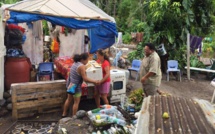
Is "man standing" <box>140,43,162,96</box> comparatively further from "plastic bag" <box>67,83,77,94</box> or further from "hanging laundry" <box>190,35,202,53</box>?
"hanging laundry" <box>190,35,202,53</box>

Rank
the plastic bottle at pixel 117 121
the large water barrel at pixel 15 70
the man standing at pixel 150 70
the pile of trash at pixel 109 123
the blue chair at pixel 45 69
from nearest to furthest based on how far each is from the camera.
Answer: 1. the pile of trash at pixel 109 123
2. the plastic bottle at pixel 117 121
3. the man standing at pixel 150 70
4. the large water barrel at pixel 15 70
5. the blue chair at pixel 45 69

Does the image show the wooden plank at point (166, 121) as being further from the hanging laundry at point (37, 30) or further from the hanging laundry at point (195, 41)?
the hanging laundry at point (195, 41)

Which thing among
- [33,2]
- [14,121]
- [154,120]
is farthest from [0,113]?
[154,120]

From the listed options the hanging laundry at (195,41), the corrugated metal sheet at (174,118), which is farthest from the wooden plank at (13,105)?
the hanging laundry at (195,41)

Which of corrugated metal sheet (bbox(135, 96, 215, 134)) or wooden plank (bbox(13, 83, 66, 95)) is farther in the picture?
wooden plank (bbox(13, 83, 66, 95))

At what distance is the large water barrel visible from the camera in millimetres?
6531

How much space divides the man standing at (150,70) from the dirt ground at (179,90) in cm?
193

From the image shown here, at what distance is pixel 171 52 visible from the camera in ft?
34.4

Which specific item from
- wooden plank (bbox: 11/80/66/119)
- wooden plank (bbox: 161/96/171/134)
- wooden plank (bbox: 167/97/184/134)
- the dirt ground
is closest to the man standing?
the dirt ground

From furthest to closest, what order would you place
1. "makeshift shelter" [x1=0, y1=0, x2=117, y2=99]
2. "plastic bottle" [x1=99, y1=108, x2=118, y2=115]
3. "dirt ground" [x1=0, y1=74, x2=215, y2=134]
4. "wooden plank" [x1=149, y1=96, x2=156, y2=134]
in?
"makeshift shelter" [x1=0, y1=0, x2=117, y2=99] → "dirt ground" [x1=0, y1=74, x2=215, y2=134] → "plastic bottle" [x1=99, y1=108, x2=118, y2=115] → "wooden plank" [x1=149, y1=96, x2=156, y2=134]

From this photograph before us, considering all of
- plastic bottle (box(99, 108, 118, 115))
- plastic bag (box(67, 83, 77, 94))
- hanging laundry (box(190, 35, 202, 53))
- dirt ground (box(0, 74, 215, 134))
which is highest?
hanging laundry (box(190, 35, 202, 53))

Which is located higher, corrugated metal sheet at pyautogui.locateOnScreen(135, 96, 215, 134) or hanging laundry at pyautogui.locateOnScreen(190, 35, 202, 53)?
hanging laundry at pyautogui.locateOnScreen(190, 35, 202, 53)

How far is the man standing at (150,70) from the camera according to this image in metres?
4.73

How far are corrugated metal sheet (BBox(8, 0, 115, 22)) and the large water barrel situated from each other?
5.29 ft
